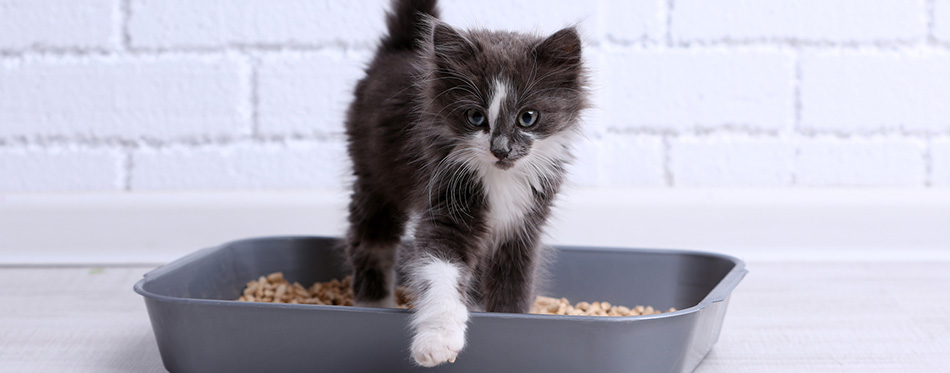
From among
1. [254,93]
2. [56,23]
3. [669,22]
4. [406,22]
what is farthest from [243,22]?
[669,22]

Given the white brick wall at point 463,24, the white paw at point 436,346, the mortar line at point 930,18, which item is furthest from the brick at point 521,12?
the white paw at point 436,346

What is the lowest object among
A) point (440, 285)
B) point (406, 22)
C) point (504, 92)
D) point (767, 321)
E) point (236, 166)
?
point (767, 321)

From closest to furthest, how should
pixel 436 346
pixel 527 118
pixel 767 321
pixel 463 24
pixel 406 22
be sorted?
pixel 436 346, pixel 527 118, pixel 406 22, pixel 767 321, pixel 463 24

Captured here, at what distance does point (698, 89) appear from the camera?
71.2 inches

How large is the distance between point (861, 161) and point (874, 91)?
0.16 meters

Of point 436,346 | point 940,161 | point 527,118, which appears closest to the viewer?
point 436,346

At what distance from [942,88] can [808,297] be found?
71cm

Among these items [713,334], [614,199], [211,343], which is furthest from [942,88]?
[211,343]

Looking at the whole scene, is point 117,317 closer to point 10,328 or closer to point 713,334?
point 10,328

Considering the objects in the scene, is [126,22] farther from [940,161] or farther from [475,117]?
[940,161]

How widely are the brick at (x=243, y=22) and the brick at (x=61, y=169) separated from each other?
274mm

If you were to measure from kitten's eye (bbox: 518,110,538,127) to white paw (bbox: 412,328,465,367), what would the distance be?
25 centimetres

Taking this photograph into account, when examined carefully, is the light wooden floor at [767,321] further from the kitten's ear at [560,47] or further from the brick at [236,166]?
the kitten's ear at [560,47]

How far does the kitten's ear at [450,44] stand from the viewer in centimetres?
96
